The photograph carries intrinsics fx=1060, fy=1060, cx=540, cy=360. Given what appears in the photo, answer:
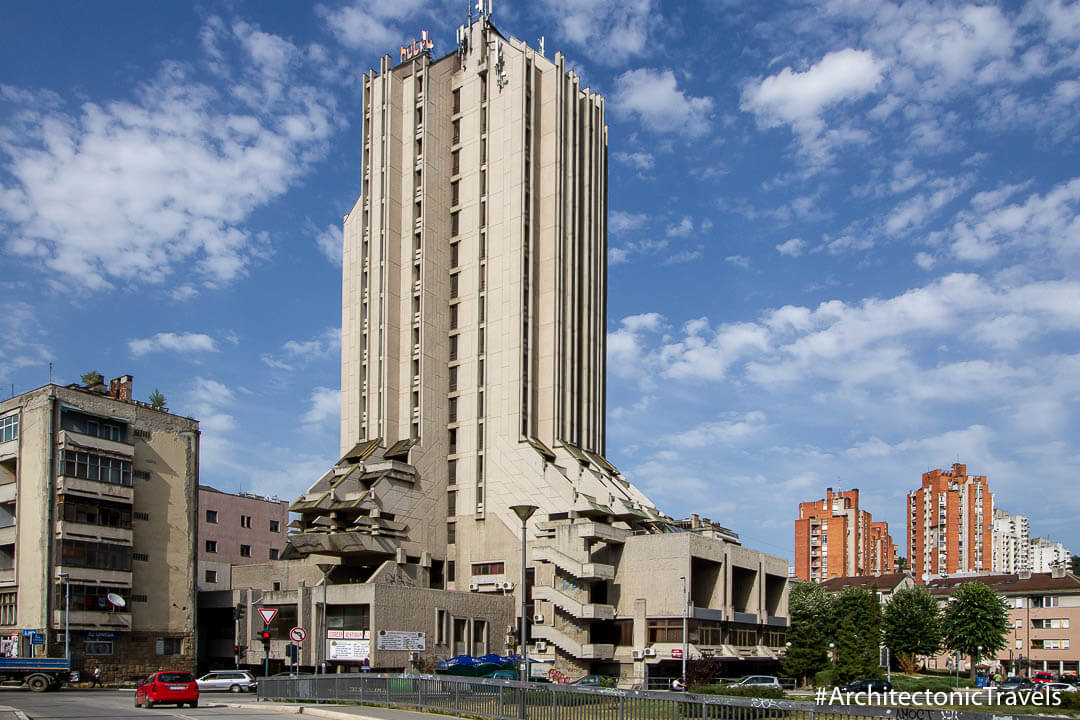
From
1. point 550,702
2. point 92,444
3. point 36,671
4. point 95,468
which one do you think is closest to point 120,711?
point 550,702

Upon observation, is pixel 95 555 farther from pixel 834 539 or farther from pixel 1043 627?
pixel 834 539

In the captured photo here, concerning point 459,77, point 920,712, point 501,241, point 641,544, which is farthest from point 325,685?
point 459,77

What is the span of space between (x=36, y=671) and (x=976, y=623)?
241 ft

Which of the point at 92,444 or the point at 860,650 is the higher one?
the point at 92,444

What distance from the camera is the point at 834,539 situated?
191250 millimetres

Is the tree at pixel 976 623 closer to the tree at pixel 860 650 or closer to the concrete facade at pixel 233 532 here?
the tree at pixel 860 650

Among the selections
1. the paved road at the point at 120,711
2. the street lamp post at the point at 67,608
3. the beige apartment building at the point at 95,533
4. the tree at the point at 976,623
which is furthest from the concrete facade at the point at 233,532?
the tree at the point at 976,623

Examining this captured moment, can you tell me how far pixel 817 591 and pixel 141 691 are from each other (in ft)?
261

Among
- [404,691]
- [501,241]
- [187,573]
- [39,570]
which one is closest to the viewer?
[404,691]

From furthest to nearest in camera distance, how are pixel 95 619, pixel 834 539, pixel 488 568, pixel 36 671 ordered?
pixel 834 539
pixel 488 568
pixel 95 619
pixel 36 671

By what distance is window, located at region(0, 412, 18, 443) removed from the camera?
77.7 meters

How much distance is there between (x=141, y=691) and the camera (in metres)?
43.2

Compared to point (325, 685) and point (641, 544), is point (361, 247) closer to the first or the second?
point (641, 544)

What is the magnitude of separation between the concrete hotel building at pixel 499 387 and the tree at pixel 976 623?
16266mm
